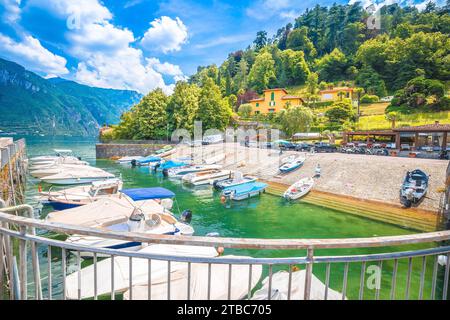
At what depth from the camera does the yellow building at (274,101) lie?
63.9m

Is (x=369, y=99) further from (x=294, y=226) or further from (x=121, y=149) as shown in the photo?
(x=121, y=149)

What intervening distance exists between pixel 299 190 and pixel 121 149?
39.6m

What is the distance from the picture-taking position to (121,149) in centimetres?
4984

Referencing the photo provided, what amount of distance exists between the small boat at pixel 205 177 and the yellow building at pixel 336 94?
155ft

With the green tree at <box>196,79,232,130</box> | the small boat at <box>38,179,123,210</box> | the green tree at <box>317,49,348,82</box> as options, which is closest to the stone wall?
the green tree at <box>196,79,232,130</box>

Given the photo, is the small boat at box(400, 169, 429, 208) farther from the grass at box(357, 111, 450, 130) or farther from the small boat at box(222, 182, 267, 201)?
the grass at box(357, 111, 450, 130)

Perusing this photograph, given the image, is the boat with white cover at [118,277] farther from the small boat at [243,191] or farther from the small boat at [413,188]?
the small boat at [413,188]

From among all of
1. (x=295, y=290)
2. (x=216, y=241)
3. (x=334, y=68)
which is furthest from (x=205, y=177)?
(x=334, y=68)

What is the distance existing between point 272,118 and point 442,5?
82987 millimetres

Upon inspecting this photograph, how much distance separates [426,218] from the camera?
647 inches

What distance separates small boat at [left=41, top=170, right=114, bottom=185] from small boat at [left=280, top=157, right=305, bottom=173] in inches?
733

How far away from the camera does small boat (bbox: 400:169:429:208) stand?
17.9 metres

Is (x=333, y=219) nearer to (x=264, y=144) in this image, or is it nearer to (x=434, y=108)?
(x=264, y=144)
